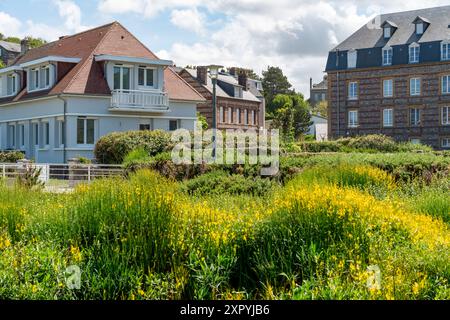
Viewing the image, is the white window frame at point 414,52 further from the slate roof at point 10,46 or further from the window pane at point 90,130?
the slate roof at point 10,46

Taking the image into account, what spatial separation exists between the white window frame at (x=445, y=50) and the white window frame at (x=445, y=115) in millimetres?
3638

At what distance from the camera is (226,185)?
51.6 feet

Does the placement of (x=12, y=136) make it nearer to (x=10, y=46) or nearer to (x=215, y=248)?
(x=215, y=248)

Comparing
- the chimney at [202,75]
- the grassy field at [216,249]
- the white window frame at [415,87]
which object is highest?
the chimney at [202,75]

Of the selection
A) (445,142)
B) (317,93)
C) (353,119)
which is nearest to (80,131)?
(353,119)

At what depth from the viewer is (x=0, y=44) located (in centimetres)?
7994

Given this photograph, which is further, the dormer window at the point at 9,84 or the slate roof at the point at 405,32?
the slate roof at the point at 405,32

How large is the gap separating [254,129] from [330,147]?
26.2 metres

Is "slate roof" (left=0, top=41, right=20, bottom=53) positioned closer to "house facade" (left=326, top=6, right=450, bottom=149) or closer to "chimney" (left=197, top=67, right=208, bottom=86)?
"chimney" (left=197, top=67, right=208, bottom=86)

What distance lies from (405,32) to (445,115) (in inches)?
286

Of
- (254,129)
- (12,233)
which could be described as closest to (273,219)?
(12,233)

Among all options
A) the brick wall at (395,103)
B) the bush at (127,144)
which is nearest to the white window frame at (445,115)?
the brick wall at (395,103)

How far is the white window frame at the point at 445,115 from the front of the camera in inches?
1831
